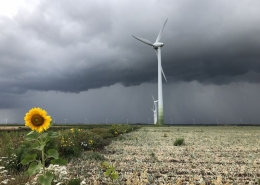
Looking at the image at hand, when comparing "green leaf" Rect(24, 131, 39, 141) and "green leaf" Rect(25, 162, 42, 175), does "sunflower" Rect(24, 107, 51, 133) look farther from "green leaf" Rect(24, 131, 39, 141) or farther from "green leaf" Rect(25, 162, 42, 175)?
"green leaf" Rect(25, 162, 42, 175)

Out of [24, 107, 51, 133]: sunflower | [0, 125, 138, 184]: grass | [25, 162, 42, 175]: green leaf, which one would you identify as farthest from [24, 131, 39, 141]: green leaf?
[0, 125, 138, 184]: grass

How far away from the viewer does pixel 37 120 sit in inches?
174

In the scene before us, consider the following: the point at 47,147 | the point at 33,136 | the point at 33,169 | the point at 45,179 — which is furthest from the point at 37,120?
the point at 47,147

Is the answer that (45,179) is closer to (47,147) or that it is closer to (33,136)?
(33,136)

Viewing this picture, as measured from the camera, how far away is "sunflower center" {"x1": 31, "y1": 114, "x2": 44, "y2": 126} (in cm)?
443

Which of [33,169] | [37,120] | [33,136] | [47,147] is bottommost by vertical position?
[47,147]

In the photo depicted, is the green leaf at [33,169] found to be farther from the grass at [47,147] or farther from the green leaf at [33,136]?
the grass at [47,147]

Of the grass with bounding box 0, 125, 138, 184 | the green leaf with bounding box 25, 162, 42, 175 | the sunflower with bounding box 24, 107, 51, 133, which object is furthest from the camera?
the grass with bounding box 0, 125, 138, 184

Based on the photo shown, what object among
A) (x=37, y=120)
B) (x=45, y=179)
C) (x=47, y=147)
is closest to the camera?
(x=37, y=120)

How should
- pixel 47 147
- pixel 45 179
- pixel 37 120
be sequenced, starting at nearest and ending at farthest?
pixel 37 120 → pixel 45 179 → pixel 47 147

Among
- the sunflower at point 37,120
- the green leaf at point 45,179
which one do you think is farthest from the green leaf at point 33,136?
the green leaf at point 45,179

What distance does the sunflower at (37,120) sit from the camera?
4.42 meters

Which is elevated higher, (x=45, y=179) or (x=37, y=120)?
(x=37, y=120)

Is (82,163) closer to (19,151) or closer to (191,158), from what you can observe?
(19,151)
